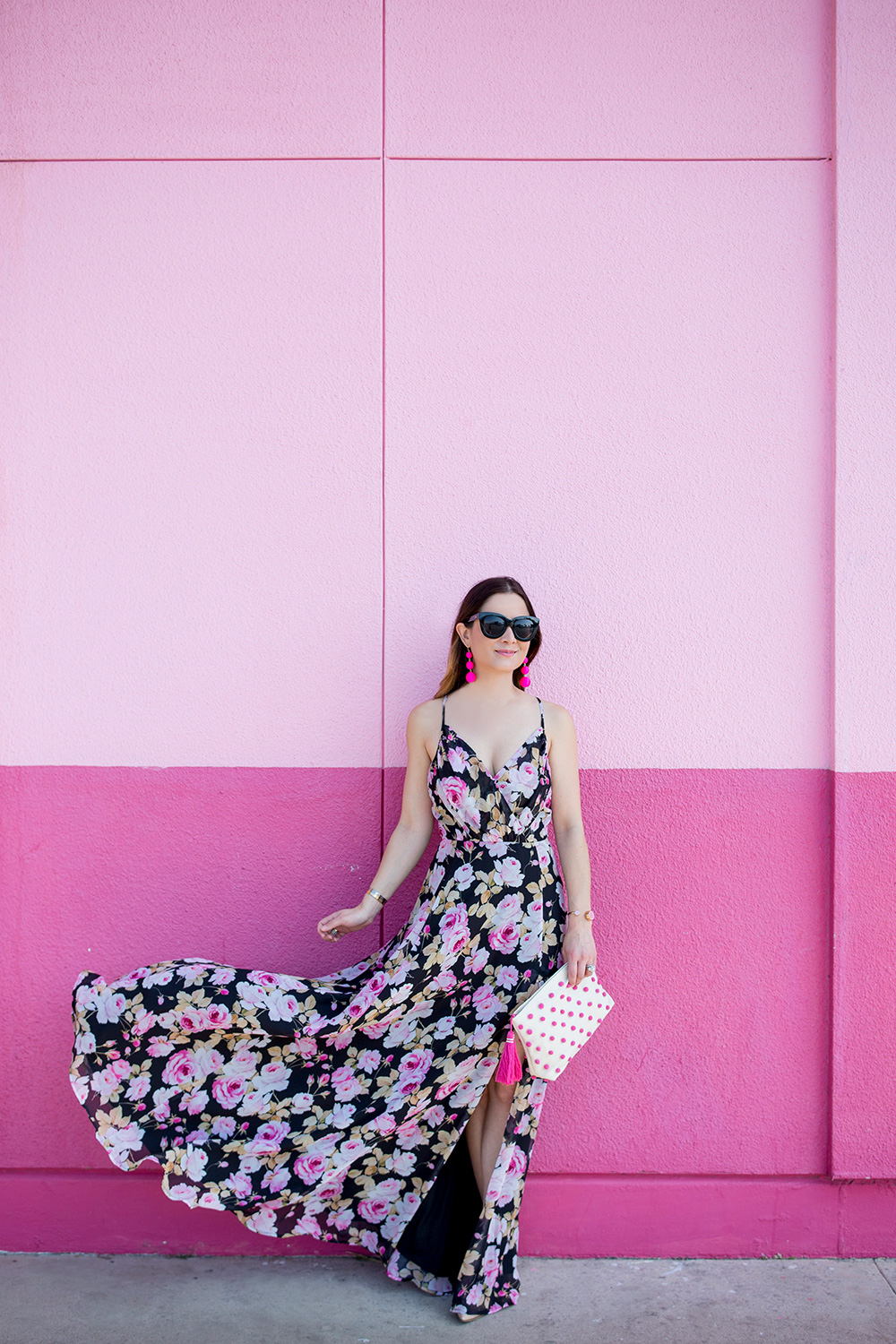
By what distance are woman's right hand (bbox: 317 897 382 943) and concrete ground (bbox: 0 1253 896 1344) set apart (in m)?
1.10

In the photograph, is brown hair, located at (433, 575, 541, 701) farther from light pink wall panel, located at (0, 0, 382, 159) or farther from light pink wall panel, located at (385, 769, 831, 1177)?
light pink wall panel, located at (0, 0, 382, 159)

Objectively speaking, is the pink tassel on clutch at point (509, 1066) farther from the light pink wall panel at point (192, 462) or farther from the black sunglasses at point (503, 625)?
the black sunglasses at point (503, 625)

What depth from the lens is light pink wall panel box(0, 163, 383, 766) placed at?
3.46m

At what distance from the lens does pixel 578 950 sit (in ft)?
9.73

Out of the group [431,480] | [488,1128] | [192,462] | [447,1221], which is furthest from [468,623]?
[447,1221]

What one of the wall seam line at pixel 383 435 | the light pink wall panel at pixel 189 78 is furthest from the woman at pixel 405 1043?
the light pink wall panel at pixel 189 78

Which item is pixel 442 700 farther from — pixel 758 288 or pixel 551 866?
pixel 758 288

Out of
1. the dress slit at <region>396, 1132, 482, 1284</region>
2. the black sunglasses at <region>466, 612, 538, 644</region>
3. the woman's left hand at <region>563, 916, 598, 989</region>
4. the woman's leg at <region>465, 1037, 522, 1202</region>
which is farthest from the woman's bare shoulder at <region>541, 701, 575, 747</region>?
the dress slit at <region>396, 1132, 482, 1284</region>

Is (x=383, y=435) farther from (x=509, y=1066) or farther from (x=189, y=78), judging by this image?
(x=509, y=1066)

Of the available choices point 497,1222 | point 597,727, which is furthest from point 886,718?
point 497,1222

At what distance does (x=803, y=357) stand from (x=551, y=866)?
6.25ft

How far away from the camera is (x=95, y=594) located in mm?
3486

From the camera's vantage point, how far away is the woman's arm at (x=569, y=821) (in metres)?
3.06

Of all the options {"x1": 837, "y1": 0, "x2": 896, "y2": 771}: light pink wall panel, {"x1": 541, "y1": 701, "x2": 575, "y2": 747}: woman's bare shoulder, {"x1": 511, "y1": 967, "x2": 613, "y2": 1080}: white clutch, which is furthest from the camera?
{"x1": 837, "y1": 0, "x2": 896, "y2": 771}: light pink wall panel
